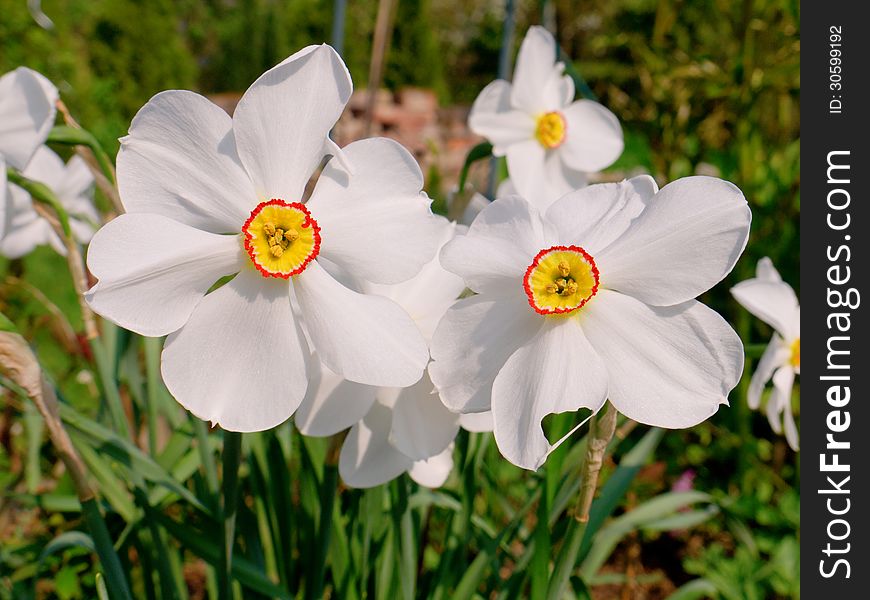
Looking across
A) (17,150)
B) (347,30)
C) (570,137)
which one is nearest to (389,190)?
(17,150)

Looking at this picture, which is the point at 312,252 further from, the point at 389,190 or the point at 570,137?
the point at 570,137

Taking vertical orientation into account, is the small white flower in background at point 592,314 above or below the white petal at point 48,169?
below

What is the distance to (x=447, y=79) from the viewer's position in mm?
10242

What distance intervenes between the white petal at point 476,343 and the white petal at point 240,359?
0.13 meters

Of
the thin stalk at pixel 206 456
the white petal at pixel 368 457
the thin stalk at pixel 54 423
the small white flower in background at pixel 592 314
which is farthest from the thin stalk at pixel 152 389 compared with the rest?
the small white flower in background at pixel 592 314

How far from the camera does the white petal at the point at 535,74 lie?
4.48 ft

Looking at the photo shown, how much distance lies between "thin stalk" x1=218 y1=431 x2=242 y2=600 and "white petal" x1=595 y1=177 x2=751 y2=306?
17.0 inches

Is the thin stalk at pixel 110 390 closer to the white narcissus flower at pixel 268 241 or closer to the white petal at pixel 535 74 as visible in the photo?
the white narcissus flower at pixel 268 241

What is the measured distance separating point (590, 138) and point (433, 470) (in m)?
0.72

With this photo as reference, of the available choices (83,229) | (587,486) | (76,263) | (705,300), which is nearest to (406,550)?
(587,486)

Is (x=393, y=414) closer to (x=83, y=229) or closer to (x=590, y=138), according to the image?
(x=590, y=138)

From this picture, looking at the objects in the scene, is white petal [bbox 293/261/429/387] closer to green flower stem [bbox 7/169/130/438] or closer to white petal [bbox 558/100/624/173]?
green flower stem [bbox 7/169/130/438]

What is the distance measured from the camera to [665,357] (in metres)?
0.69

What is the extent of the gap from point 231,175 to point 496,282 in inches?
10.8
